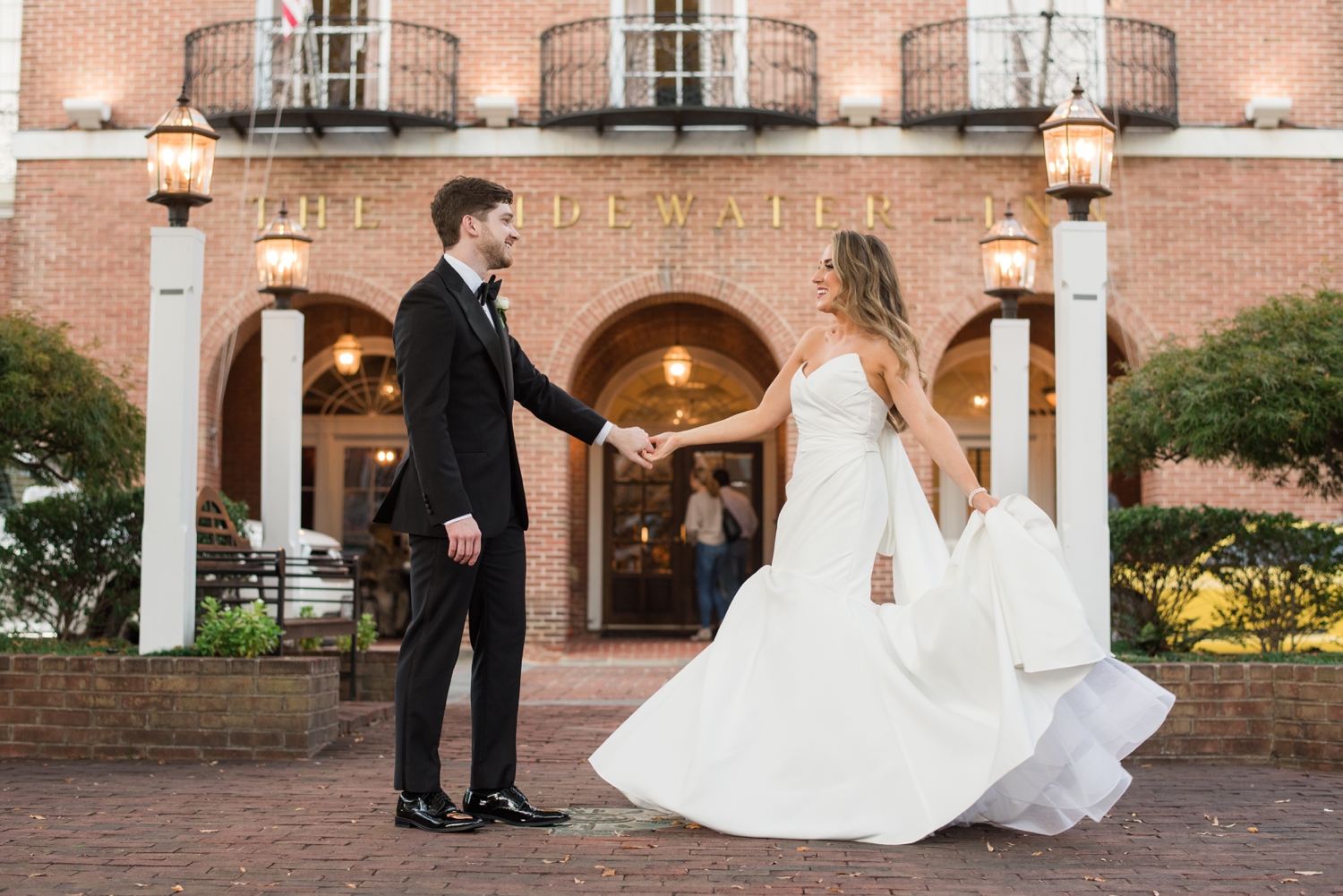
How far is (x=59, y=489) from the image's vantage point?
1046cm

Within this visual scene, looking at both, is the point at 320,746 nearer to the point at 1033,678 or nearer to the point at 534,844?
the point at 534,844

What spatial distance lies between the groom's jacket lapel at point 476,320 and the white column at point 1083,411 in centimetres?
348

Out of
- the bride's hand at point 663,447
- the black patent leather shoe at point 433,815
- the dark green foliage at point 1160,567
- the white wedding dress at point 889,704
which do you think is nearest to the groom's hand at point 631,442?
the bride's hand at point 663,447

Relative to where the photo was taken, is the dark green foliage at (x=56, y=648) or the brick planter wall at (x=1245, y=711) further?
the dark green foliage at (x=56, y=648)

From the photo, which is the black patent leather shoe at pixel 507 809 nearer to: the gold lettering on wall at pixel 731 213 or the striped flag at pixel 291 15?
the striped flag at pixel 291 15

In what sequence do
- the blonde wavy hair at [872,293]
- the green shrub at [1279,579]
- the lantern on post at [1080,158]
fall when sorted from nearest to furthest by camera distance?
the blonde wavy hair at [872,293] → the lantern on post at [1080,158] → the green shrub at [1279,579]

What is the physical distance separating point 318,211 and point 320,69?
1.60 metres

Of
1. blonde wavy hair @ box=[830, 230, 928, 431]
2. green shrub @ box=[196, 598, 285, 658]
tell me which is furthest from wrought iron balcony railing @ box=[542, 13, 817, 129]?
blonde wavy hair @ box=[830, 230, 928, 431]

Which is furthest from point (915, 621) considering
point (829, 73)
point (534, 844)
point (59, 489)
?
point (829, 73)

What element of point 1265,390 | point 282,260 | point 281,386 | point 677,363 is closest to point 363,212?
point 677,363

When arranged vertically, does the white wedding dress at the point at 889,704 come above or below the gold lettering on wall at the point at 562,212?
below

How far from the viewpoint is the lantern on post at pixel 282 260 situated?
9.34 m

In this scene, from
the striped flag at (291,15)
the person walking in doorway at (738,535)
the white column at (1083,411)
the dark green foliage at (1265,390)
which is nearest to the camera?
the white column at (1083,411)

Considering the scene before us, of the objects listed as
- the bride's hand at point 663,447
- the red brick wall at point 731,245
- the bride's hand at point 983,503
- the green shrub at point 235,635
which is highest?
the red brick wall at point 731,245
